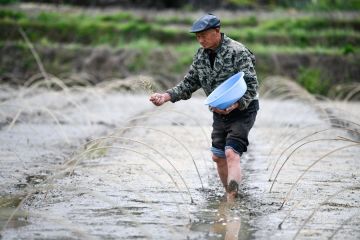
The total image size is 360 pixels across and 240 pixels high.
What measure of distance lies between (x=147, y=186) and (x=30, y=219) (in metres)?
1.54

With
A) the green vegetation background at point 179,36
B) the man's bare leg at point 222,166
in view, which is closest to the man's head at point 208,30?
the man's bare leg at point 222,166

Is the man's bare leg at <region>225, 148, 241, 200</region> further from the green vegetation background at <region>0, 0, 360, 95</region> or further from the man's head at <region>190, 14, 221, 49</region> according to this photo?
the green vegetation background at <region>0, 0, 360, 95</region>

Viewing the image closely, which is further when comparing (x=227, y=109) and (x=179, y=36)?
(x=179, y=36)

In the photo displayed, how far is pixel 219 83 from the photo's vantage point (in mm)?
5102

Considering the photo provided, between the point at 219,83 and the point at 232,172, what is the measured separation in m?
0.73

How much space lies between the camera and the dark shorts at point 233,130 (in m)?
5.00

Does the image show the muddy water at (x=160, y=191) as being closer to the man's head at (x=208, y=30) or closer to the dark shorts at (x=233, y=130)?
the dark shorts at (x=233, y=130)

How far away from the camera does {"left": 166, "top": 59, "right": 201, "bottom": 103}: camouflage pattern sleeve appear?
17.1ft

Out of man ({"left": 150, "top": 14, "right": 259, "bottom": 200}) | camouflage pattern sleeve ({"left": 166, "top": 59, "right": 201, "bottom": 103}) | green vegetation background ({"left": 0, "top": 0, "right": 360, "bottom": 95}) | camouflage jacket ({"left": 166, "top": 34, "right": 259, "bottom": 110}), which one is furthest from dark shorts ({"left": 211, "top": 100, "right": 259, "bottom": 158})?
green vegetation background ({"left": 0, "top": 0, "right": 360, "bottom": 95})

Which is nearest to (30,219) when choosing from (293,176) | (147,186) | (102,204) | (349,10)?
(102,204)

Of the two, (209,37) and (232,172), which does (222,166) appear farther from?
(209,37)

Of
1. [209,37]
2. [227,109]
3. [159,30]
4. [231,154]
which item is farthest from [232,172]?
[159,30]

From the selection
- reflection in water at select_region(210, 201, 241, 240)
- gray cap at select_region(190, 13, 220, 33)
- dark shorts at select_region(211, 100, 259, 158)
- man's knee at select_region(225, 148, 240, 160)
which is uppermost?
gray cap at select_region(190, 13, 220, 33)

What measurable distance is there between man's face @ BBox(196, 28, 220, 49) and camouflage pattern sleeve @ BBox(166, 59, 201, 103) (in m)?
0.32
